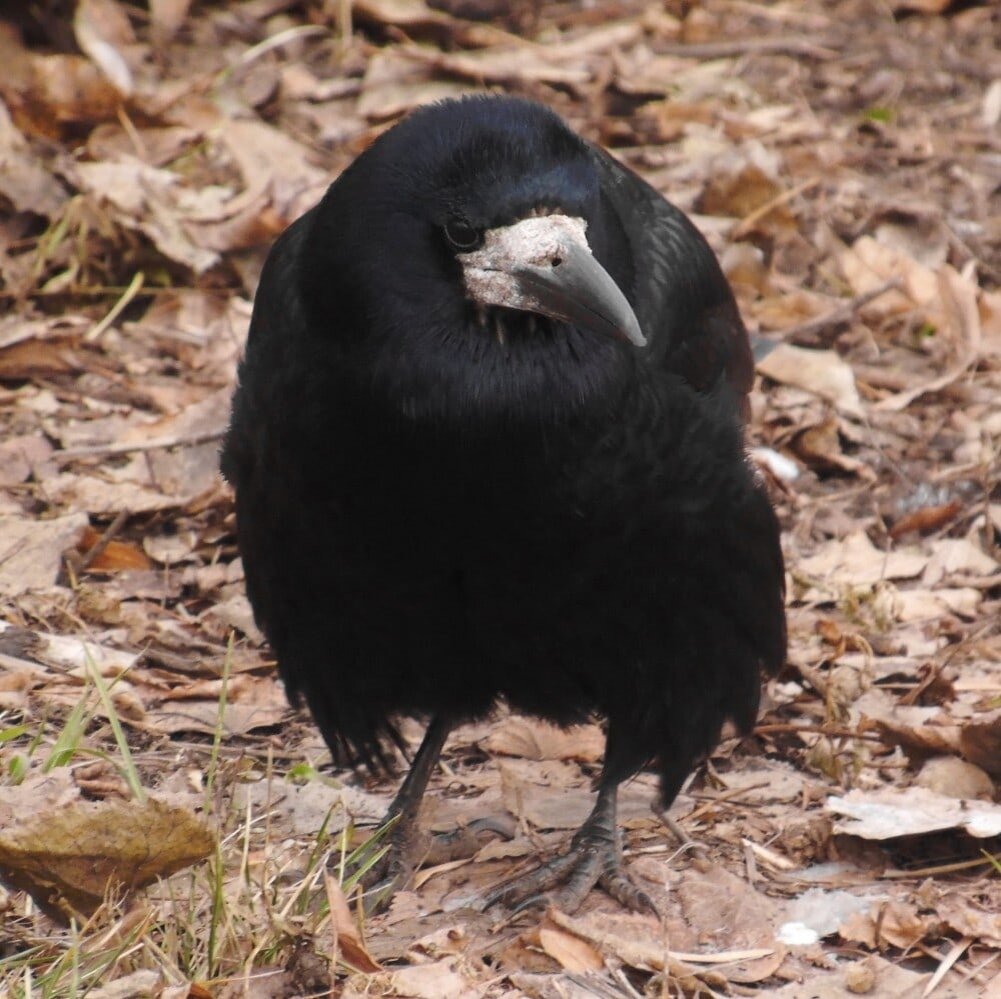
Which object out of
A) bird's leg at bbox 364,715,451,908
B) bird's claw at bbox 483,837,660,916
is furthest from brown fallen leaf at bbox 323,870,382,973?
bird's claw at bbox 483,837,660,916

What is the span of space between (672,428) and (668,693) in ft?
2.02

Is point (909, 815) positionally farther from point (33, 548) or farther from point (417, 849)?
point (33, 548)

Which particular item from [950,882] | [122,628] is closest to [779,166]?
[122,628]

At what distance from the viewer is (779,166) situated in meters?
7.75

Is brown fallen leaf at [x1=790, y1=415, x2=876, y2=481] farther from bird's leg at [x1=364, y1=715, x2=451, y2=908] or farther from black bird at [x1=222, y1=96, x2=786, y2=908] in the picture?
bird's leg at [x1=364, y1=715, x2=451, y2=908]

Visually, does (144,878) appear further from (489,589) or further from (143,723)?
(143,723)

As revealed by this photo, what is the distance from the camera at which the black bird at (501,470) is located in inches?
142

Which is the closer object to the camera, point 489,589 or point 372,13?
point 489,589

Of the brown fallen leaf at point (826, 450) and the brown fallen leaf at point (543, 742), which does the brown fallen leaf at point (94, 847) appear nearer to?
the brown fallen leaf at point (543, 742)

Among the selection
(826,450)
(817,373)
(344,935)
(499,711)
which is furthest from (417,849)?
(817,373)

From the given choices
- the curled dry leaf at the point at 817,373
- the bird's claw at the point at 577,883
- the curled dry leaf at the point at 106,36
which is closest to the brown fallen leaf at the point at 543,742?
the bird's claw at the point at 577,883

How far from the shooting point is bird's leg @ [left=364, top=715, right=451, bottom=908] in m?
4.19

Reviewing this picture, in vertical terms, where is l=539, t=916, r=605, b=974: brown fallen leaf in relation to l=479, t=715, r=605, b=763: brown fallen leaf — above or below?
above

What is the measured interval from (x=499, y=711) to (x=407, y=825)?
347 millimetres
